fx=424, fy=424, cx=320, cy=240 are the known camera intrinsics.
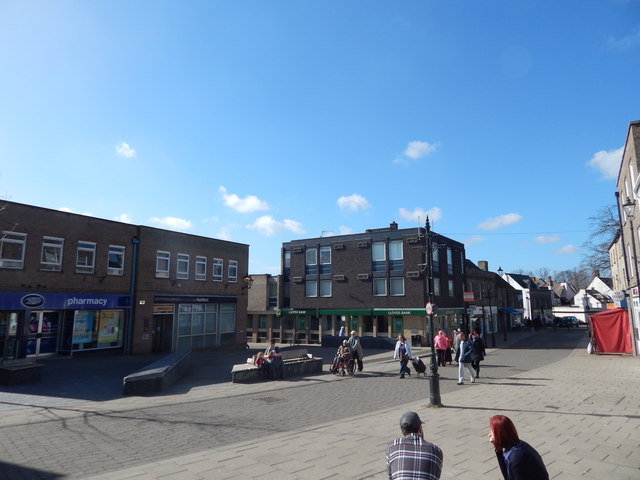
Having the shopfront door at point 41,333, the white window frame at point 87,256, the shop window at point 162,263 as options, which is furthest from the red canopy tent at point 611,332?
the shopfront door at point 41,333

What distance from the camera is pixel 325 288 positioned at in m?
39.2

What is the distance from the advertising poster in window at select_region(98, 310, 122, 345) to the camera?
23.0 metres

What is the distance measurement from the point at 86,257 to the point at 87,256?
0.27 ft

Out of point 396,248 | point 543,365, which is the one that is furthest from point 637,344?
point 396,248

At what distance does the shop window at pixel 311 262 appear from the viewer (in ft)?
131

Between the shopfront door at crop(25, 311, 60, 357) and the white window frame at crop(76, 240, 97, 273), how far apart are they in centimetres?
250

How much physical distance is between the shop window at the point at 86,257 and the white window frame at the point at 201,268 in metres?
7.05

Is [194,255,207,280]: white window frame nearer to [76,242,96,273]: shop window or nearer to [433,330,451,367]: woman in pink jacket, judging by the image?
[76,242,96,273]: shop window

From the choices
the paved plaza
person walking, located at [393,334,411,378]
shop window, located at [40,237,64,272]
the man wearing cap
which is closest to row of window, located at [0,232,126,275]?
shop window, located at [40,237,64,272]

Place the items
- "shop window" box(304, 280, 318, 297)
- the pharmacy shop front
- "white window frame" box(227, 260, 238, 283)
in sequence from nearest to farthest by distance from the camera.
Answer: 1. the pharmacy shop front
2. "white window frame" box(227, 260, 238, 283)
3. "shop window" box(304, 280, 318, 297)

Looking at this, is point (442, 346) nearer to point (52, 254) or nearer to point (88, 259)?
point (88, 259)

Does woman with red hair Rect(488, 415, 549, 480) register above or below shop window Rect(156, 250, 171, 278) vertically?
below

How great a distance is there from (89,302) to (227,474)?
63.0ft

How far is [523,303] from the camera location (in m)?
71.9
